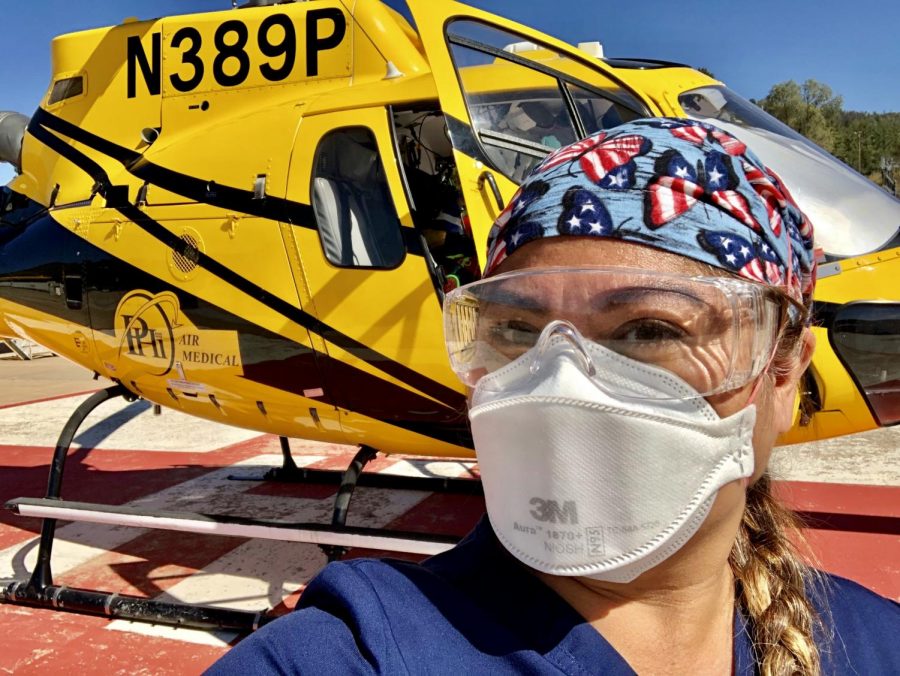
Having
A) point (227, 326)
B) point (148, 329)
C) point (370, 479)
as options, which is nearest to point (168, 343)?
point (148, 329)

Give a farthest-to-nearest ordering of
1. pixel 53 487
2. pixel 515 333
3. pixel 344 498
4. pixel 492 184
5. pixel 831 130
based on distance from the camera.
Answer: pixel 831 130, pixel 53 487, pixel 344 498, pixel 492 184, pixel 515 333

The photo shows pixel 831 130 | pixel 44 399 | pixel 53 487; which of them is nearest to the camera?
pixel 53 487

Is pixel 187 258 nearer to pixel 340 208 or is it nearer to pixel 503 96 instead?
pixel 340 208

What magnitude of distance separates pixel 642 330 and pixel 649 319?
0.06ft

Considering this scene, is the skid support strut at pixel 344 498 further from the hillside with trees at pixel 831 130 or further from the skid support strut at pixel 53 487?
the hillside with trees at pixel 831 130

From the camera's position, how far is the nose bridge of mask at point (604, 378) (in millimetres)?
1028

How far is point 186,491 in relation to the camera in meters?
5.97

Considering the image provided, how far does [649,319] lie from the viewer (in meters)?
1.04

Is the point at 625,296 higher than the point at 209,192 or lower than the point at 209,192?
lower

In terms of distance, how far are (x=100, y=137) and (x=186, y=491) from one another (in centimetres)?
289

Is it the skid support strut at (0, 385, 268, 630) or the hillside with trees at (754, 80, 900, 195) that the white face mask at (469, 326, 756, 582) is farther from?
the hillside with trees at (754, 80, 900, 195)

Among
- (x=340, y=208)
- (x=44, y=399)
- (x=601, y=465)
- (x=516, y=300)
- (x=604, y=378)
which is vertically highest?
(x=340, y=208)

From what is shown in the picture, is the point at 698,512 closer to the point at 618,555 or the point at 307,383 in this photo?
the point at 618,555

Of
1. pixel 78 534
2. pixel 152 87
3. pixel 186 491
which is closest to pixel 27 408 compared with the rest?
pixel 186 491
